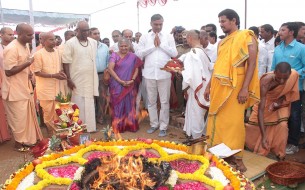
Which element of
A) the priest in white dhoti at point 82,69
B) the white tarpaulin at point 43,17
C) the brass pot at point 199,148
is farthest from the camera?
the white tarpaulin at point 43,17

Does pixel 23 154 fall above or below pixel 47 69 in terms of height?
below

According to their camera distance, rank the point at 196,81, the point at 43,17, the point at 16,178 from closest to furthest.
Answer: the point at 16,178 < the point at 196,81 < the point at 43,17

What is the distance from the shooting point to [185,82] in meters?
5.36

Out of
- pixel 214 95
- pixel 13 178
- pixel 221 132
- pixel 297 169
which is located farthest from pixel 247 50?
pixel 13 178

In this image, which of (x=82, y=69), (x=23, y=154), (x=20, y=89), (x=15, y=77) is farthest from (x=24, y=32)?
(x=23, y=154)

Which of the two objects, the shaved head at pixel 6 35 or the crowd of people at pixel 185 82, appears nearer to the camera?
the crowd of people at pixel 185 82

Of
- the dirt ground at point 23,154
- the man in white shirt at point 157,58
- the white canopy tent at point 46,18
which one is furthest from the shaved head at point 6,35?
the white canopy tent at point 46,18

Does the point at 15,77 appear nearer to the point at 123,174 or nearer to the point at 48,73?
the point at 48,73

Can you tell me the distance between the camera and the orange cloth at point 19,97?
16.4 ft

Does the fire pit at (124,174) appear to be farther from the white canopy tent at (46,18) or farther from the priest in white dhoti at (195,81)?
the white canopy tent at (46,18)

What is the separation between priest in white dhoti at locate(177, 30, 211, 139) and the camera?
5258 mm

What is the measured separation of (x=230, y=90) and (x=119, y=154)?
1.87 meters

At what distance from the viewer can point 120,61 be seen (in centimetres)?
620

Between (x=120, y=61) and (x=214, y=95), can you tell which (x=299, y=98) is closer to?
(x=214, y=95)
